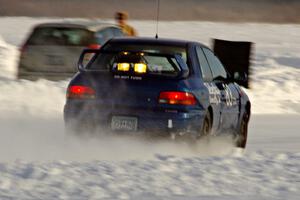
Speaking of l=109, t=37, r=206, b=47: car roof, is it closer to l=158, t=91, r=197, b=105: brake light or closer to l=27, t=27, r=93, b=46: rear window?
l=158, t=91, r=197, b=105: brake light

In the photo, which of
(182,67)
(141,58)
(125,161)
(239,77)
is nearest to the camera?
(125,161)

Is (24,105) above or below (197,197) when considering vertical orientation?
below

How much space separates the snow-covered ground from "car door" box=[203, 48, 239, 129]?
11.6 inches

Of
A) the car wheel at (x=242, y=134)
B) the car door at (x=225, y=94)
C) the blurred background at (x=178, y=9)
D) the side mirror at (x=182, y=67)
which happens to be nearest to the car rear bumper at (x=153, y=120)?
the side mirror at (x=182, y=67)

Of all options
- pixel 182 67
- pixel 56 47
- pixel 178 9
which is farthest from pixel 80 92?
pixel 178 9

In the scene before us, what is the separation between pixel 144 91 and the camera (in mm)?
11602

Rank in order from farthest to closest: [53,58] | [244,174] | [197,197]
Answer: [53,58], [244,174], [197,197]

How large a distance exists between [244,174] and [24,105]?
9025 mm

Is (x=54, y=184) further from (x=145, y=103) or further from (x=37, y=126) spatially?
(x=37, y=126)

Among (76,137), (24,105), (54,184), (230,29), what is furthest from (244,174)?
(230,29)

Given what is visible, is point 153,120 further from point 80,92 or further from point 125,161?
point 125,161

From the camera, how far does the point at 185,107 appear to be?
11.6m

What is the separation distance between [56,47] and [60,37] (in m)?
0.42

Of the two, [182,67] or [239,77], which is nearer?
[182,67]
